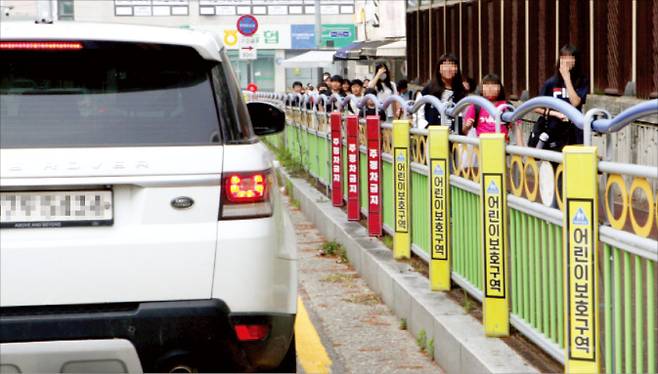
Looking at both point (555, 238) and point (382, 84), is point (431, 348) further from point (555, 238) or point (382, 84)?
point (382, 84)

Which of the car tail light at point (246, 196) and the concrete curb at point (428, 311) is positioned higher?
the car tail light at point (246, 196)

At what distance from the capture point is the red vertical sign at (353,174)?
1266cm

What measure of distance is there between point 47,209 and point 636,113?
6.87 feet

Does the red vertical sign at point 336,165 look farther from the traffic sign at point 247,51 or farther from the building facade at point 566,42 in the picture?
the traffic sign at point 247,51

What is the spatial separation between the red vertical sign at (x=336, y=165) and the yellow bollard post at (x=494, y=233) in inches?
294

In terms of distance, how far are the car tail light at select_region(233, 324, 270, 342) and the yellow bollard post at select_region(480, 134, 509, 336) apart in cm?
170

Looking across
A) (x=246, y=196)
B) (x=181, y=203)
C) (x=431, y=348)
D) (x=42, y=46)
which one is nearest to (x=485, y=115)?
(x=431, y=348)

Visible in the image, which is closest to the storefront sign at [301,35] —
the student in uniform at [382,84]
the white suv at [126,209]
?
the student in uniform at [382,84]

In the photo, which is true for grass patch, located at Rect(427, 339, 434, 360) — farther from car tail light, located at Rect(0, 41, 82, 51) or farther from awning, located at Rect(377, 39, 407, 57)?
awning, located at Rect(377, 39, 407, 57)

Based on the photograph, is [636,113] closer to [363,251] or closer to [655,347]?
[655,347]

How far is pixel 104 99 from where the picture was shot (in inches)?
202

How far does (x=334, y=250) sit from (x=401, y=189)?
7.91 ft

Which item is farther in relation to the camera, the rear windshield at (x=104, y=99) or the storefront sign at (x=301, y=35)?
the storefront sign at (x=301, y=35)

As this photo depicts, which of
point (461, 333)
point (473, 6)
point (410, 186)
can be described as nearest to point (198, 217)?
point (461, 333)
